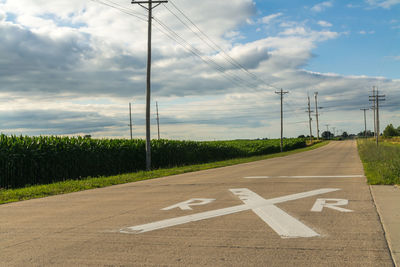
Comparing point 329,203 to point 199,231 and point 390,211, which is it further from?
point 199,231

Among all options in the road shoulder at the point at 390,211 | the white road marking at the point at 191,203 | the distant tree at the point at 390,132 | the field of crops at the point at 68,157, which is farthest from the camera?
the distant tree at the point at 390,132

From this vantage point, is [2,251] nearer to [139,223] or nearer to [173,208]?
[139,223]

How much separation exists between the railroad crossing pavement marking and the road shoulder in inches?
34.5

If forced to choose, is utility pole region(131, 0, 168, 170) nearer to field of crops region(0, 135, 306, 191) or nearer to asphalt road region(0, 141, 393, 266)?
field of crops region(0, 135, 306, 191)

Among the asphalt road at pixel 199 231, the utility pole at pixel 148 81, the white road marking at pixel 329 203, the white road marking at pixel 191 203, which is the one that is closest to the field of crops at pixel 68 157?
the utility pole at pixel 148 81

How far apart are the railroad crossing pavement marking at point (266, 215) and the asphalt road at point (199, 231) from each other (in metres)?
0.02

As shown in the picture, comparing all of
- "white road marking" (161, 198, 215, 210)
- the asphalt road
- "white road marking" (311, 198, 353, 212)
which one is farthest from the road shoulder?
"white road marking" (161, 198, 215, 210)

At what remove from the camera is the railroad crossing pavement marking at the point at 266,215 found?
5.97m

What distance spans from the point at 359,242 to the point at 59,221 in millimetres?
5227

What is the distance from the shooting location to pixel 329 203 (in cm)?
850

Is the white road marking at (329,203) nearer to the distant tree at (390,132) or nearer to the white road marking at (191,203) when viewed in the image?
the white road marking at (191,203)

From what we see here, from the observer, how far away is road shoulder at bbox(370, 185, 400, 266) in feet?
16.6

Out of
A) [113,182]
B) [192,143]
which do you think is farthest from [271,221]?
[192,143]

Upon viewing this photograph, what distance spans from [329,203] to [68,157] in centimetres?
1635
